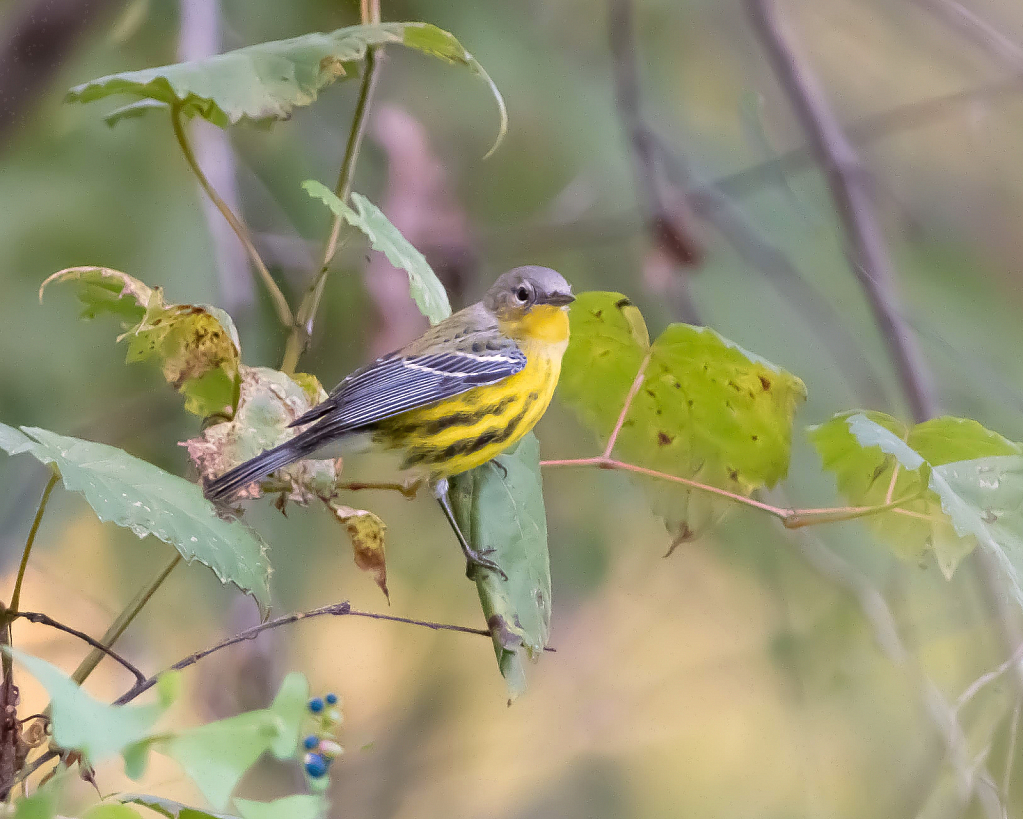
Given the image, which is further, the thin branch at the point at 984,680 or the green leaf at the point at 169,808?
the thin branch at the point at 984,680

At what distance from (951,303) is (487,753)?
1.21m

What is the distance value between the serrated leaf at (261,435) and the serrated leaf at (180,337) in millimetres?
21

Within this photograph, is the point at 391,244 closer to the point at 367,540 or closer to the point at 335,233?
the point at 335,233

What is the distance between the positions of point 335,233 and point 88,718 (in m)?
0.59

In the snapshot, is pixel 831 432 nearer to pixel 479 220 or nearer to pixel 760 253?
pixel 760 253

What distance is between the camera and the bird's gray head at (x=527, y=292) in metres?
1.18

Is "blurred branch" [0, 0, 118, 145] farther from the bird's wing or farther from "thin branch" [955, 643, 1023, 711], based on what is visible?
"thin branch" [955, 643, 1023, 711]

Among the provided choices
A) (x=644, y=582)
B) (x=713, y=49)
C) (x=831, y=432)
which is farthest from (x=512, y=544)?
(x=713, y=49)

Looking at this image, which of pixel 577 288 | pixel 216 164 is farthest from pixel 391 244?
pixel 577 288

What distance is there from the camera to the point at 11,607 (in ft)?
2.13

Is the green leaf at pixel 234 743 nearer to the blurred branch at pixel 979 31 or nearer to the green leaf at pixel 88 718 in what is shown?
the green leaf at pixel 88 718

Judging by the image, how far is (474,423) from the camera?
1060 millimetres

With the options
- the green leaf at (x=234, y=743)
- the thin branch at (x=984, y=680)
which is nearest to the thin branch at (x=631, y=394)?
the thin branch at (x=984, y=680)

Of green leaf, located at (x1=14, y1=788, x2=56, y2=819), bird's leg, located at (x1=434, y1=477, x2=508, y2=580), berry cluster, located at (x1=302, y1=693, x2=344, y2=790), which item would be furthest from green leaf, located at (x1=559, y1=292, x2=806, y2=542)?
green leaf, located at (x1=14, y1=788, x2=56, y2=819)
